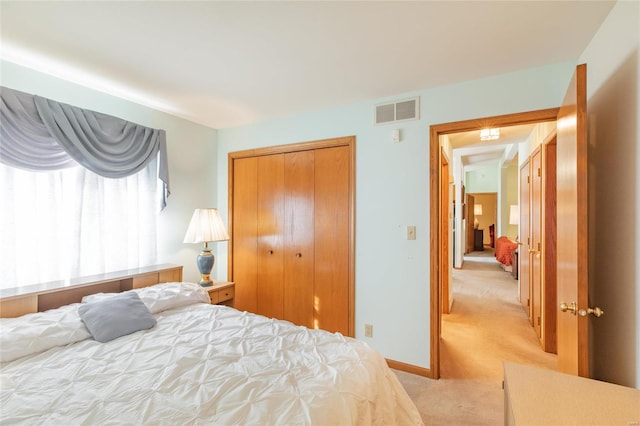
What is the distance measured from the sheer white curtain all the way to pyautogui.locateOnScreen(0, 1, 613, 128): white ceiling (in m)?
0.82

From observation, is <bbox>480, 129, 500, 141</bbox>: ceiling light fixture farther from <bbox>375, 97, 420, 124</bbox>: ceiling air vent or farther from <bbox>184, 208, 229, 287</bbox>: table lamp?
<bbox>184, 208, 229, 287</bbox>: table lamp

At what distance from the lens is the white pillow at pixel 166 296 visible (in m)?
1.90

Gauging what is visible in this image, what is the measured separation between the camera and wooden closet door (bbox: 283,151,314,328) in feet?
9.48

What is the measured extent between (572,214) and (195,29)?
2273 mm

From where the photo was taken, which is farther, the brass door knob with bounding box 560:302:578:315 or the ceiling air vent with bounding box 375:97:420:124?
the ceiling air vent with bounding box 375:97:420:124

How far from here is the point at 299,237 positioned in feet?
9.66

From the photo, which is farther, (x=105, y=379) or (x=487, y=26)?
(x=487, y=26)

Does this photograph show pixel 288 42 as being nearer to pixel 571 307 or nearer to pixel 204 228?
pixel 204 228

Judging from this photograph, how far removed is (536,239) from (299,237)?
260 centimetres

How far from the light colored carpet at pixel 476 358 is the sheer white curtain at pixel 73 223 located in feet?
8.94

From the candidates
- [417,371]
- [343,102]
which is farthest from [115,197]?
[417,371]

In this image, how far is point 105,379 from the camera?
1182mm

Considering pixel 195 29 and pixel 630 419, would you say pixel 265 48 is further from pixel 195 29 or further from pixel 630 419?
pixel 630 419

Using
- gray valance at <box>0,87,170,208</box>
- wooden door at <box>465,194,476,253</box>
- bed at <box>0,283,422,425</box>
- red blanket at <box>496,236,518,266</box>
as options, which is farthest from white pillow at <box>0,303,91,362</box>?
wooden door at <box>465,194,476,253</box>
